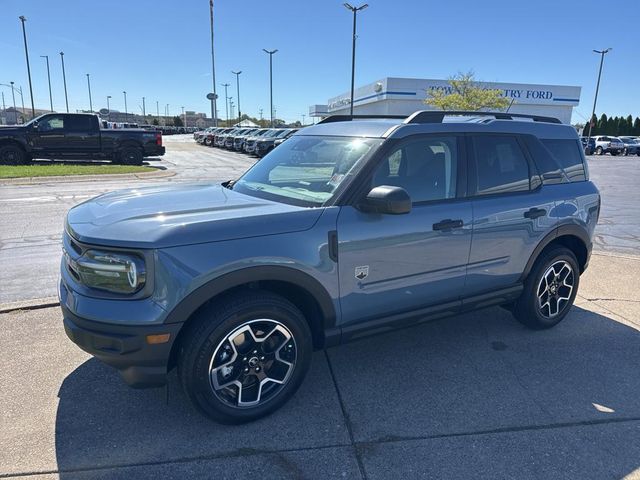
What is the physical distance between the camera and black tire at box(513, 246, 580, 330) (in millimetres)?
4230

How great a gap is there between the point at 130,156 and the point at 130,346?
18.2 metres

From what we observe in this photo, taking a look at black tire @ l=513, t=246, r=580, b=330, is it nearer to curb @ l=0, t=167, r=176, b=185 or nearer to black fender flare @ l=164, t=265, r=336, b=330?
black fender flare @ l=164, t=265, r=336, b=330

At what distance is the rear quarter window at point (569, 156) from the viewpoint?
14.1 ft

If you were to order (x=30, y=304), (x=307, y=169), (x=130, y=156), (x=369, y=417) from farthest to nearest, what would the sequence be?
(x=130, y=156) → (x=30, y=304) → (x=307, y=169) → (x=369, y=417)

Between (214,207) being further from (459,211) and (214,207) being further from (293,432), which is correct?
(459,211)

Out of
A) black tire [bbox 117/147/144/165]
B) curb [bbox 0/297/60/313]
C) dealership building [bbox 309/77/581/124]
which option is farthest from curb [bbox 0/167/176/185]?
dealership building [bbox 309/77/581/124]

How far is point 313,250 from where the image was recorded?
9.49ft

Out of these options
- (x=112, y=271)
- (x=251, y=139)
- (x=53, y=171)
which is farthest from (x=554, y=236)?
(x=251, y=139)

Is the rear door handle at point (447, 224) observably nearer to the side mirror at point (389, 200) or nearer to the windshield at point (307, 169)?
the side mirror at point (389, 200)

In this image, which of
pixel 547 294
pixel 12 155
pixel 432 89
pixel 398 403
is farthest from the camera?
pixel 432 89

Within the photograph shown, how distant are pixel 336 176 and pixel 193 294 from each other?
49.6 inches

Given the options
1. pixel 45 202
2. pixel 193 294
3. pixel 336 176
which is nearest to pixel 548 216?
pixel 336 176

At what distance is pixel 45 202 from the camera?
33.0ft

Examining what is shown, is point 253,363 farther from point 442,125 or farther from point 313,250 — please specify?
point 442,125
